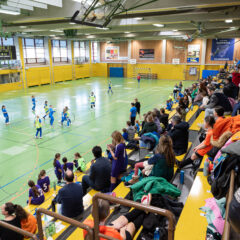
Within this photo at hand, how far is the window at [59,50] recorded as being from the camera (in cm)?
3847

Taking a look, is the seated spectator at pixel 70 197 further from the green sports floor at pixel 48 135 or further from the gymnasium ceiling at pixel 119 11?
the gymnasium ceiling at pixel 119 11

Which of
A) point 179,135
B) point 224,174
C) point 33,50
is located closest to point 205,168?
point 179,135

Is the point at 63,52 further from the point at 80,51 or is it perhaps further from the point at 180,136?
the point at 180,136

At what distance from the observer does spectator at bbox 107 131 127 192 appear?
5.91 meters

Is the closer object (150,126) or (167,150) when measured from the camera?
(167,150)

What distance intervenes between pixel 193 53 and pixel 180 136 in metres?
35.6

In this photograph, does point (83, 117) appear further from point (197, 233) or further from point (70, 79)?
point (70, 79)

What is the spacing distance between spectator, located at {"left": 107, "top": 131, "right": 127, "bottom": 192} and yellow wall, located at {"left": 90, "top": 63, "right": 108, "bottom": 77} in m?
42.0

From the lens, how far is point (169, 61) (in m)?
41.1

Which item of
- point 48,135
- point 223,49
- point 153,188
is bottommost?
point 48,135

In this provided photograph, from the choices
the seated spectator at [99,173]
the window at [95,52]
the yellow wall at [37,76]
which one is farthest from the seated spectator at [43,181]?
the window at [95,52]

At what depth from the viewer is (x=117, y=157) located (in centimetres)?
596

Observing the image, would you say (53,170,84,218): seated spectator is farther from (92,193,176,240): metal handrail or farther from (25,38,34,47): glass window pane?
(25,38,34,47): glass window pane

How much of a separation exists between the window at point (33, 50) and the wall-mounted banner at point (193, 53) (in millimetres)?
23579
